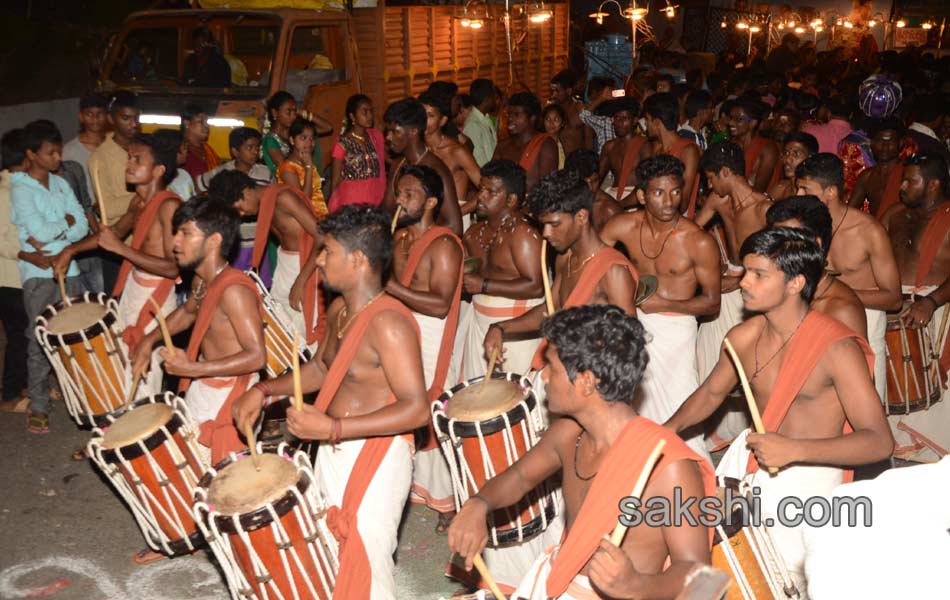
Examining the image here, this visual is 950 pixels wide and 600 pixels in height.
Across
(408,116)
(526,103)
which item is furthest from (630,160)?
(408,116)

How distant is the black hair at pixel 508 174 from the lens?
589 cm

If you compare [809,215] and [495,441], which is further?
[809,215]

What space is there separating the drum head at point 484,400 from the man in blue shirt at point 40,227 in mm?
3768

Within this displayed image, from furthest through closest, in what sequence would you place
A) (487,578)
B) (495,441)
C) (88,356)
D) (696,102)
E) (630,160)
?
1. (696,102)
2. (630,160)
3. (88,356)
4. (495,441)
5. (487,578)

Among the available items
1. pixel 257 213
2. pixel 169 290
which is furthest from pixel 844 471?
pixel 257 213

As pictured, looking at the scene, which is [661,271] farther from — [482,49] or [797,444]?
[482,49]

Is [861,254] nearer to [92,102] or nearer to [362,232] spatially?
[362,232]

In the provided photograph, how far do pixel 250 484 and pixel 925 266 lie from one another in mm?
4778

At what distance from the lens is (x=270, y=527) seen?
11.1ft

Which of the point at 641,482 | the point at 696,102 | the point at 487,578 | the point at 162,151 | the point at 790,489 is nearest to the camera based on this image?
the point at 641,482

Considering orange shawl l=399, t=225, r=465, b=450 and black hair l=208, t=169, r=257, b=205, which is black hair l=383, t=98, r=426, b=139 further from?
orange shawl l=399, t=225, r=465, b=450

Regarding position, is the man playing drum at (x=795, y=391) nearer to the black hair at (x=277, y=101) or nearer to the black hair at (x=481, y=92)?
the black hair at (x=277, y=101)

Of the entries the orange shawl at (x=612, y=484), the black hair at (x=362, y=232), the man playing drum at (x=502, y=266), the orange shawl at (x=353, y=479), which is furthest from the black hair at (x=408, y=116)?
the orange shawl at (x=612, y=484)

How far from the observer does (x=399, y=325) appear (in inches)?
146
